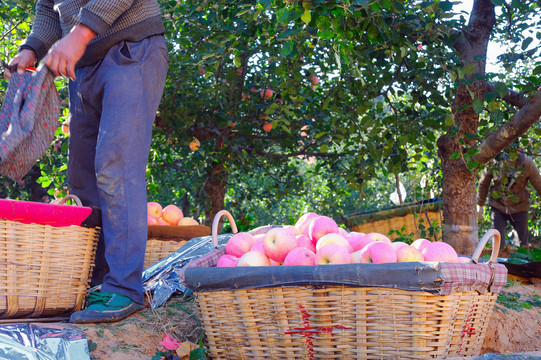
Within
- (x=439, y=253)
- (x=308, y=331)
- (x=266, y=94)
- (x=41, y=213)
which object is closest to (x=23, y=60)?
(x=41, y=213)

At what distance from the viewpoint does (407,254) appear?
191 cm

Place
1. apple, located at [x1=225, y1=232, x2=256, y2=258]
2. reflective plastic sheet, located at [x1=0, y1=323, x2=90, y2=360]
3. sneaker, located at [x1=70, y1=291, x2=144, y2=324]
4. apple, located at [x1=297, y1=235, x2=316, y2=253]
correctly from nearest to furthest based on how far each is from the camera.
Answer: reflective plastic sheet, located at [x1=0, y1=323, x2=90, y2=360]
sneaker, located at [x1=70, y1=291, x2=144, y2=324]
apple, located at [x1=297, y1=235, x2=316, y2=253]
apple, located at [x1=225, y1=232, x2=256, y2=258]

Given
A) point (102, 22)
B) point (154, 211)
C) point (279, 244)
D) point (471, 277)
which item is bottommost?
point (471, 277)

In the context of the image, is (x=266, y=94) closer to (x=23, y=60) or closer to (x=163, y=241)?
(x=163, y=241)

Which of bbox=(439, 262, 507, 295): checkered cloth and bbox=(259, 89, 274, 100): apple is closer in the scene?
bbox=(439, 262, 507, 295): checkered cloth

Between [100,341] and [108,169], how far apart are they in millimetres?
688

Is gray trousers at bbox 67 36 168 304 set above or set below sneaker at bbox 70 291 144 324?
above

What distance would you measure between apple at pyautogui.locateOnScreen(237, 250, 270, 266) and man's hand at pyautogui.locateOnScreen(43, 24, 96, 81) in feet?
3.36

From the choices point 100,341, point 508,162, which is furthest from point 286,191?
point 100,341

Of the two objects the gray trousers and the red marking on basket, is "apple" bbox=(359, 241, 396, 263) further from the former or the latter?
the gray trousers

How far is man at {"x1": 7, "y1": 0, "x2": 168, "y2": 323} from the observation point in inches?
80.6

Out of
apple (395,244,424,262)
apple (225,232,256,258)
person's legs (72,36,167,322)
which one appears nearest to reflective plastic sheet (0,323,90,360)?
person's legs (72,36,167,322)

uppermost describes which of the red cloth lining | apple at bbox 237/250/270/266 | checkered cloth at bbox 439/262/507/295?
the red cloth lining

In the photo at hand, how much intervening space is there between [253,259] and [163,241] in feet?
4.15
